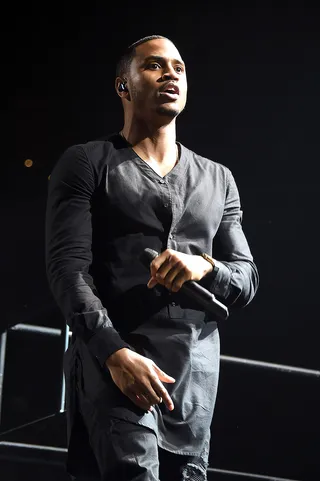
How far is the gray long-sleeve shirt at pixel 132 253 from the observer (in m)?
1.69

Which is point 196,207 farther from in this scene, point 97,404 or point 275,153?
point 275,153

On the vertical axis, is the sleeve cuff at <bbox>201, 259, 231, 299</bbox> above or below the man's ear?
below

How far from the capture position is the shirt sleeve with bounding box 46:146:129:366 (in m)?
1.62

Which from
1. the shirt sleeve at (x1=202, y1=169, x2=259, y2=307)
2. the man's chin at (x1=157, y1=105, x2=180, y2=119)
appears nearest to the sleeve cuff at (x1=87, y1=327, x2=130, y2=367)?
the shirt sleeve at (x1=202, y1=169, x2=259, y2=307)

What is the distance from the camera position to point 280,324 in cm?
405

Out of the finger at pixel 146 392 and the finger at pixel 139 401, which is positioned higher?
A: the finger at pixel 146 392

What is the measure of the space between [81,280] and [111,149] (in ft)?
1.10

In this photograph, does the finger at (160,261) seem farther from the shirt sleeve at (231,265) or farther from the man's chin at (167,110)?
the man's chin at (167,110)

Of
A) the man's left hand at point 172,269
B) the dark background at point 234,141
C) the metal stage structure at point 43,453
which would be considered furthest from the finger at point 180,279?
the dark background at point 234,141

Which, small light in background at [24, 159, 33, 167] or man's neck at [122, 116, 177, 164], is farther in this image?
small light in background at [24, 159, 33, 167]

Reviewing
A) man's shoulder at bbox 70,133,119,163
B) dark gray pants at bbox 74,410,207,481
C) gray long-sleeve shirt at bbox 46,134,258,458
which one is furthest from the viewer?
man's shoulder at bbox 70,133,119,163

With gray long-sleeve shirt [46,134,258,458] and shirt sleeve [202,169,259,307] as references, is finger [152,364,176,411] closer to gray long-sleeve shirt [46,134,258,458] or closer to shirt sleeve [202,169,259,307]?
gray long-sleeve shirt [46,134,258,458]

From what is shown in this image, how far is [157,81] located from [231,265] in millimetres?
437

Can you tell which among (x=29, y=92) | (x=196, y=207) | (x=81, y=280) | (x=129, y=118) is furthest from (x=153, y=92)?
(x=29, y=92)
